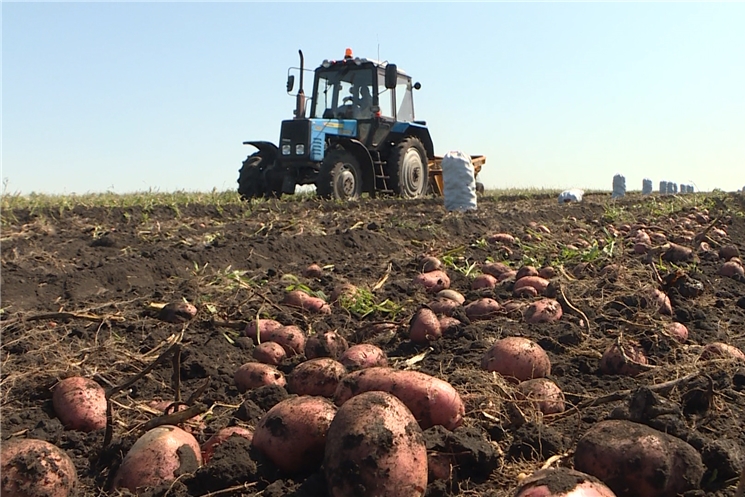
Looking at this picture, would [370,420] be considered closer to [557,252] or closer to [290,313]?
[290,313]

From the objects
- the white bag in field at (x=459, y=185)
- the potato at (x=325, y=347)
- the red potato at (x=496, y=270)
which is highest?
the white bag in field at (x=459, y=185)

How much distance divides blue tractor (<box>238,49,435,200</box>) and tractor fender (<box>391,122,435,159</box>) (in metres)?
0.02

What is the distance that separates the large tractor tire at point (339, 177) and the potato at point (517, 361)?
9758mm

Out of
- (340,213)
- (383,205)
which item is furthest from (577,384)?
(383,205)

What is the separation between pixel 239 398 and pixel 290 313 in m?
1.28

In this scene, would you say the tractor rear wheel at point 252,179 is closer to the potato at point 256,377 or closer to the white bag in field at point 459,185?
the white bag in field at point 459,185

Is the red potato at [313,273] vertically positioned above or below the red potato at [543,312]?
above

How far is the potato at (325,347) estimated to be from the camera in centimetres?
330

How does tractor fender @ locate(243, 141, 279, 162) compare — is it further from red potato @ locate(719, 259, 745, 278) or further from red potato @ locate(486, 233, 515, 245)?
red potato @ locate(719, 259, 745, 278)

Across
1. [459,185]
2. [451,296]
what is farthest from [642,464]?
[459,185]

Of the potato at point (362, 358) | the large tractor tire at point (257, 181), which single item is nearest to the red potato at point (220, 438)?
the potato at point (362, 358)

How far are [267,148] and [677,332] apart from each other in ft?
37.9

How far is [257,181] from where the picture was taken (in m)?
13.9

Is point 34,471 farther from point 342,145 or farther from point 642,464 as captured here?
point 342,145
